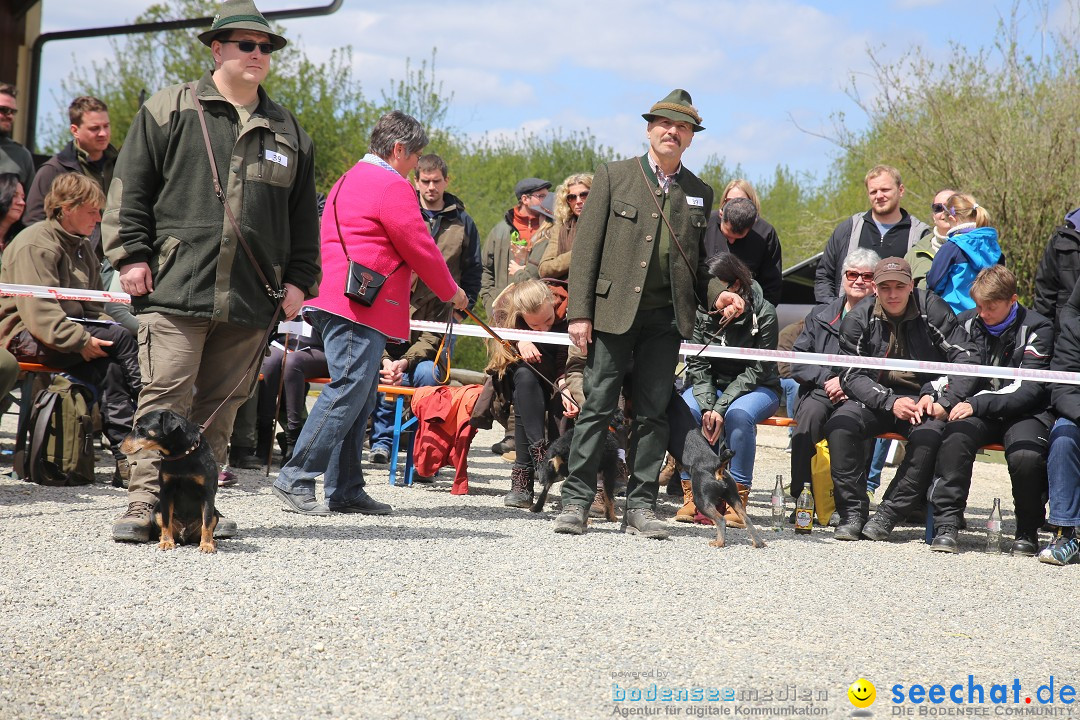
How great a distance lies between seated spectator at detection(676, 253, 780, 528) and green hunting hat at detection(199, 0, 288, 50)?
323 cm

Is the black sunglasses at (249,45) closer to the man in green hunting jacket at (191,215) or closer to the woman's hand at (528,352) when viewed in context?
the man in green hunting jacket at (191,215)

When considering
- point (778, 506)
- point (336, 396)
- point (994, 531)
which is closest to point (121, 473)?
point (336, 396)

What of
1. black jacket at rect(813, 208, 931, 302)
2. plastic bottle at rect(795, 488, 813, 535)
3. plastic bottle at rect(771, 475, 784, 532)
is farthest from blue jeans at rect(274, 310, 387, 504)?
black jacket at rect(813, 208, 931, 302)

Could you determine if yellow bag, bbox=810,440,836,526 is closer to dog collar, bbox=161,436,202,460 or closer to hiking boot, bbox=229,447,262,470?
dog collar, bbox=161,436,202,460

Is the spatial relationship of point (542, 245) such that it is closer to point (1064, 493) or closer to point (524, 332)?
point (524, 332)

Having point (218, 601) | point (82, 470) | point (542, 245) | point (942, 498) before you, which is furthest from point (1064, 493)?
point (82, 470)

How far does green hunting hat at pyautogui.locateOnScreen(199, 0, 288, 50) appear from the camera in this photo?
5129 mm

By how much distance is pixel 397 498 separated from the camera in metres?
7.36

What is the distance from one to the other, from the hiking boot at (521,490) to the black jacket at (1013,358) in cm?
284

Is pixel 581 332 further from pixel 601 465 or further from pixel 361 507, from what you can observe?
pixel 361 507

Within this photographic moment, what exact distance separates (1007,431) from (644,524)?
241 cm

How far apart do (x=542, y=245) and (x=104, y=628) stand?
206 inches

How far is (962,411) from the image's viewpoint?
6.83 m

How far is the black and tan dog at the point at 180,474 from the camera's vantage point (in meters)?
4.93
